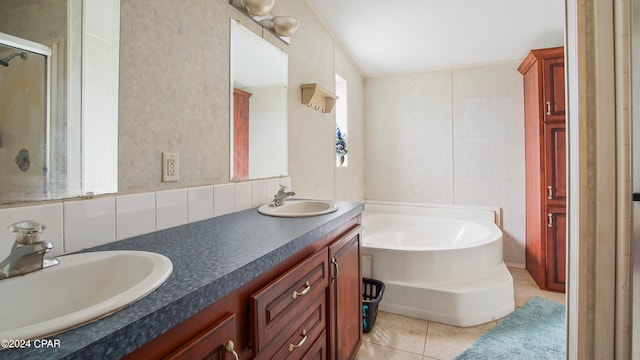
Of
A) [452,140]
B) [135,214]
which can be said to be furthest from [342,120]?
[135,214]

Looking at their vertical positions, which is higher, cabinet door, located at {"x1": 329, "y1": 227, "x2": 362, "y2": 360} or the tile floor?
cabinet door, located at {"x1": 329, "y1": 227, "x2": 362, "y2": 360}

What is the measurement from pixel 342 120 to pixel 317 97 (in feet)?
3.10

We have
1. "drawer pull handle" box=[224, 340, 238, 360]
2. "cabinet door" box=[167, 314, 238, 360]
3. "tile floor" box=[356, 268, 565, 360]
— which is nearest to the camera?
"cabinet door" box=[167, 314, 238, 360]

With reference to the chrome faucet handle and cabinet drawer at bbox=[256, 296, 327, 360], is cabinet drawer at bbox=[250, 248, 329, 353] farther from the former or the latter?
the chrome faucet handle

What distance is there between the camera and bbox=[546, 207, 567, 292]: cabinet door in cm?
264

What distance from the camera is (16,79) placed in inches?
28.1

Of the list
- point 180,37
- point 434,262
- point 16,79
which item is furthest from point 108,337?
point 434,262

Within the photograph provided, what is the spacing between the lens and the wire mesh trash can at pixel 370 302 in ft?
6.64

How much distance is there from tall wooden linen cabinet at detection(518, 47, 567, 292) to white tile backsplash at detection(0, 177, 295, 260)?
276 cm

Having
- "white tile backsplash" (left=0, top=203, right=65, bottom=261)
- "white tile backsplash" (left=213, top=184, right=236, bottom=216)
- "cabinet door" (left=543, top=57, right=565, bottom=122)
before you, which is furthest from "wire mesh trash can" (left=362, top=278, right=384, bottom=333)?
"cabinet door" (left=543, top=57, right=565, bottom=122)

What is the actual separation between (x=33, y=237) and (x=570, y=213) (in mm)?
1589

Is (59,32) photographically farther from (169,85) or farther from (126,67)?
(169,85)

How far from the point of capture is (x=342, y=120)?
3.24 metres

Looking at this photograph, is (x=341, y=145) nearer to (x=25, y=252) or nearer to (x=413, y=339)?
(x=413, y=339)
